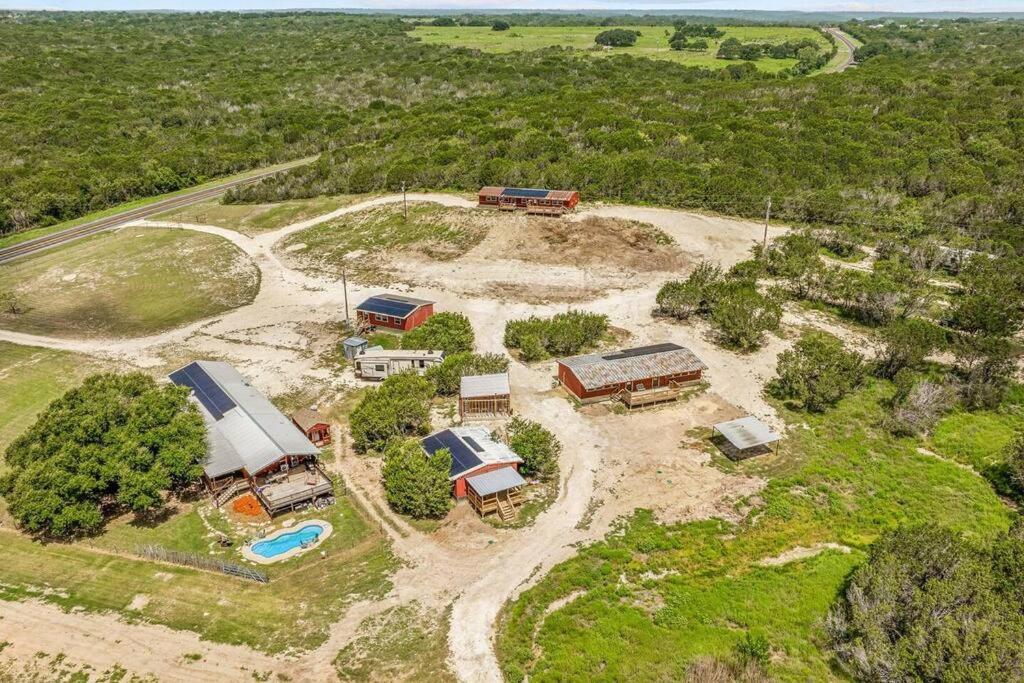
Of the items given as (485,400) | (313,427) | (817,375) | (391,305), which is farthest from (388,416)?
(817,375)

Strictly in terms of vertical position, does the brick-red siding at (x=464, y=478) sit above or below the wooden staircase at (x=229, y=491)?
above

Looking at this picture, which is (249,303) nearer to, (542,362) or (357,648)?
(542,362)

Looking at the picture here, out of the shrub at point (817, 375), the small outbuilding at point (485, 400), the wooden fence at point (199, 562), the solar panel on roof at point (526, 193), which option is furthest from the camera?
the solar panel on roof at point (526, 193)

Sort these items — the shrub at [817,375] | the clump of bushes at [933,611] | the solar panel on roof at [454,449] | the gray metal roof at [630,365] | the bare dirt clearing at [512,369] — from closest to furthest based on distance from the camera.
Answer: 1. the clump of bushes at [933,611]
2. the bare dirt clearing at [512,369]
3. the solar panel on roof at [454,449]
4. the shrub at [817,375]
5. the gray metal roof at [630,365]

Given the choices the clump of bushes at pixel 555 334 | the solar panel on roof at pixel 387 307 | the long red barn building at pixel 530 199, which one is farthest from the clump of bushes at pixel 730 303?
the solar panel on roof at pixel 387 307

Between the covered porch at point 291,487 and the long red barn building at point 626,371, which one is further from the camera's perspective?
the long red barn building at point 626,371

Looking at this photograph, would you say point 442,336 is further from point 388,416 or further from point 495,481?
point 495,481

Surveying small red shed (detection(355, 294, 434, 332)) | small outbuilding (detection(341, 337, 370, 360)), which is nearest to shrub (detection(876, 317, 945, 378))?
small red shed (detection(355, 294, 434, 332))

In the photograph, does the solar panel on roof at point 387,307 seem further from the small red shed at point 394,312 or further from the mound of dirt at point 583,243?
the mound of dirt at point 583,243
